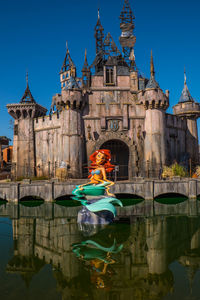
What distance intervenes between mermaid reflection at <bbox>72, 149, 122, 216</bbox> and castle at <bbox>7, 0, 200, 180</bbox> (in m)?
13.1

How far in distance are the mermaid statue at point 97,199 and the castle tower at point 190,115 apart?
22.2 m

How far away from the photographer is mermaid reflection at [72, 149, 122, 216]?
509 inches

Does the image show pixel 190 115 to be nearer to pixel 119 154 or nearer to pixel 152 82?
pixel 152 82

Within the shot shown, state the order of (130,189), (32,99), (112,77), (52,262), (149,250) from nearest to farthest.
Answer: (52,262), (149,250), (130,189), (112,77), (32,99)

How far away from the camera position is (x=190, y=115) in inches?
1342

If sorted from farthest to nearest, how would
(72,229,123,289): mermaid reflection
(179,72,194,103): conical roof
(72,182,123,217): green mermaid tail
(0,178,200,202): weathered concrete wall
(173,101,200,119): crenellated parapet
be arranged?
(179,72,194,103): conical roof, (173,101,200,119): crenellated parapet, (0,178,200,202): weathered concrete wall, (72,182,123,217): green mermaid tail, (72,229,123,289): mermaid reflection

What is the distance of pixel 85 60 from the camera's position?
3569cm

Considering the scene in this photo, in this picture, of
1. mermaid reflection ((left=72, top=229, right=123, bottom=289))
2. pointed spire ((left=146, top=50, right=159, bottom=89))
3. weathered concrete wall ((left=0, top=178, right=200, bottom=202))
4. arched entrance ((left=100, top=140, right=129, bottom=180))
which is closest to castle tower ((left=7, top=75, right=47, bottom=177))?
arched entrance ((left=100, top=140, right=129, bottom=180))

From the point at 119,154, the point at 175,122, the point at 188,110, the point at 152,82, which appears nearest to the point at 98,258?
the point at 152,82

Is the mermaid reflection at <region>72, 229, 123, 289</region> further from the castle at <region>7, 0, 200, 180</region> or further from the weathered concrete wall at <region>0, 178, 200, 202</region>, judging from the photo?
the castle at <region>7, 0, 200, 180</region>

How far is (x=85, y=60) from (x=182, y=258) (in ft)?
102

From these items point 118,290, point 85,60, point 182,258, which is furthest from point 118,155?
point 118,290

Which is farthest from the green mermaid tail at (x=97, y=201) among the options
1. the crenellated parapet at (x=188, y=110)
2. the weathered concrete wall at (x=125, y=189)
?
the crenellated parapet at (x=188, y=110)

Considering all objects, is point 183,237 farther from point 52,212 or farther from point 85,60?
point 85,60
